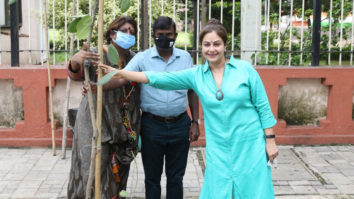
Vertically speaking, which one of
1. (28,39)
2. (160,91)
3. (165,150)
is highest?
(28,39)

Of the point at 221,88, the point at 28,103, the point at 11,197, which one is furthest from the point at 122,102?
the point at 28,103

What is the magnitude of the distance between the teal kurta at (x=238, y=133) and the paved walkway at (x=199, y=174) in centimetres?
138

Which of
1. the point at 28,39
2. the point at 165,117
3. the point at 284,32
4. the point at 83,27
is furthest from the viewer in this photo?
the point at 28,39

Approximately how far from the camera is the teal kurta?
120 inches

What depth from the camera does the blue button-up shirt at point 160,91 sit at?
3.76m

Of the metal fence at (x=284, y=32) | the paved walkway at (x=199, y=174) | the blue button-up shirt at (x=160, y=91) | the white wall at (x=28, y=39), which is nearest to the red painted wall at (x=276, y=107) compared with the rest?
the paved walkway at (x=199, y=174)

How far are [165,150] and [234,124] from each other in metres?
1.06

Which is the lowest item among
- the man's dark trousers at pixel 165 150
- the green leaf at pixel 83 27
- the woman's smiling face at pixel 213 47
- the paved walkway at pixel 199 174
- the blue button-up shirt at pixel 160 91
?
the paved walkway at pixel 199 174

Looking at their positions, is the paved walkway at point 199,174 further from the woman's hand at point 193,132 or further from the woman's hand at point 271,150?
the woman's hand at point 271,150

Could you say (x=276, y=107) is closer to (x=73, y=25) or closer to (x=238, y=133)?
(x=238, y=133)

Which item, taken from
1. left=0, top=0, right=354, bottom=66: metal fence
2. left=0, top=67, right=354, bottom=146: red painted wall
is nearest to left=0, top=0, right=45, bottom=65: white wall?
left=0, top=0, right=354, bottom=66: metal fence

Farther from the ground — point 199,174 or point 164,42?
point 164,42

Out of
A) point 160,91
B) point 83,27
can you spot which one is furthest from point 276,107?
point 83,27

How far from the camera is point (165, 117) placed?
3855 mm
